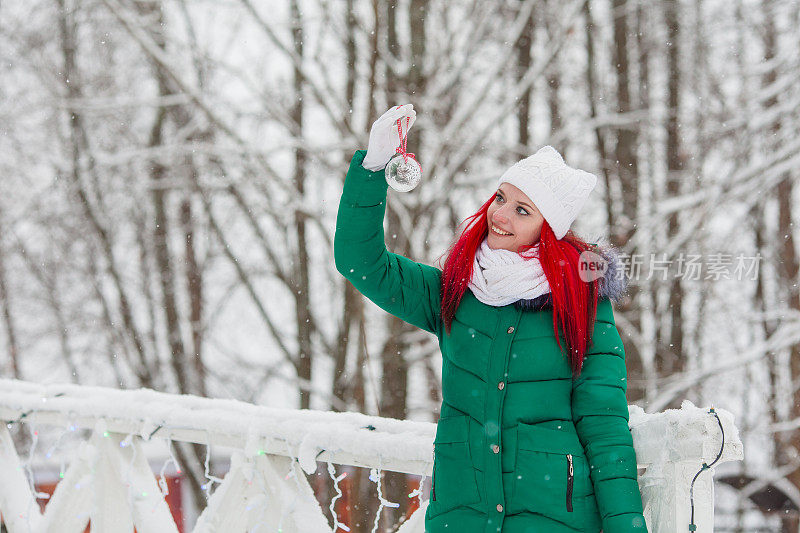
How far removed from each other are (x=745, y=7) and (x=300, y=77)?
16.2 ft

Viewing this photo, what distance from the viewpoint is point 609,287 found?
1.79 metres

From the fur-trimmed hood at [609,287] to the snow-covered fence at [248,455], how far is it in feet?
A: 0.92

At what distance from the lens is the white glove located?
1724 millimetres

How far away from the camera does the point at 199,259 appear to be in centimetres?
1055

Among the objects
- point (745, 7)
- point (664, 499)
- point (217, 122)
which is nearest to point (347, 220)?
point (664, 499)

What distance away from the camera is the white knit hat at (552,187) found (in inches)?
72.7

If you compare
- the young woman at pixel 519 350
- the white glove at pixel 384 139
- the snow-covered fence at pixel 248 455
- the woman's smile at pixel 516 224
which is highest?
the white glove at pixel 384 139

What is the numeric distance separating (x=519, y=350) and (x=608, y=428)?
10.1 inches

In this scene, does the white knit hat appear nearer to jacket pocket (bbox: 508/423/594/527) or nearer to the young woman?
the young woman

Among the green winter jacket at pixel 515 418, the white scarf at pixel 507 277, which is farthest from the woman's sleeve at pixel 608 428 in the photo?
the white scarf at pixel 507 277

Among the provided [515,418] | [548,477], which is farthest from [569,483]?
[515,418]

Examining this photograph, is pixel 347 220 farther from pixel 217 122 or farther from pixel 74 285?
pixel 74 285

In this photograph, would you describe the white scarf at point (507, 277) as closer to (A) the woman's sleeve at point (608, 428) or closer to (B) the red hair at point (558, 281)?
(B) the red hair at point (558, 281)

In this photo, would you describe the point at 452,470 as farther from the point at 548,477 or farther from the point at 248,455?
the point at 248,455
